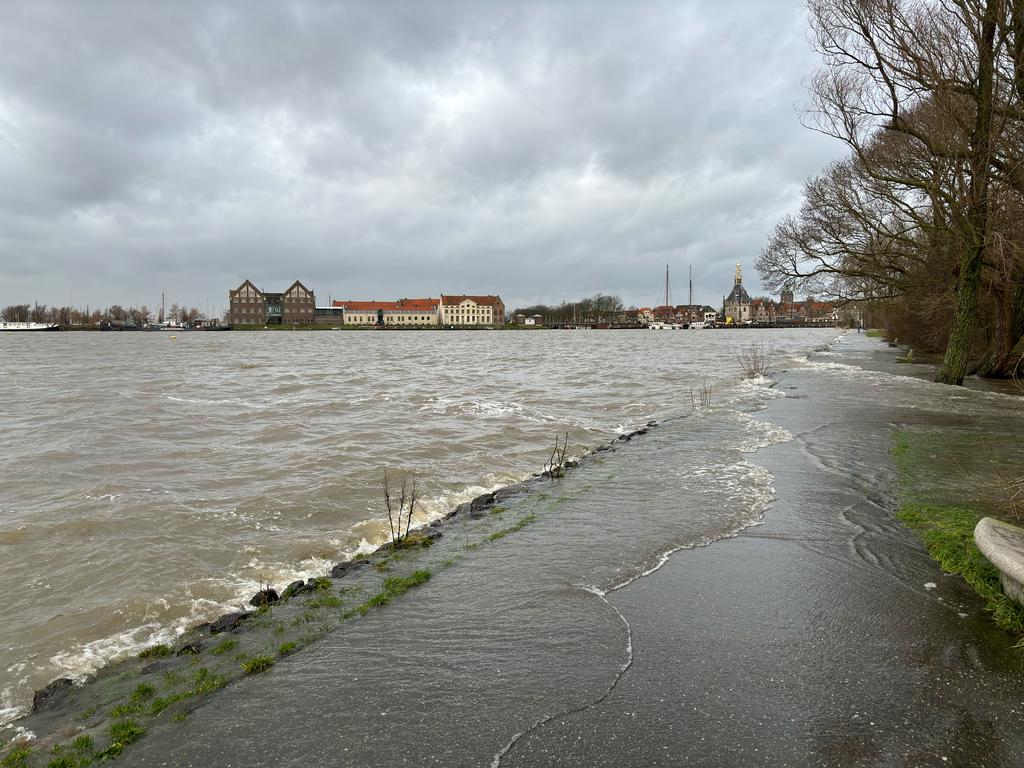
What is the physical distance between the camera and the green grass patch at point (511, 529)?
7504 mm

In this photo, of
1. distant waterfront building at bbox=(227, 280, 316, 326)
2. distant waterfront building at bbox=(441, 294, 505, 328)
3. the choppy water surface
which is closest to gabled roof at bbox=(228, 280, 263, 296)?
distant waterfront building at bbox=(227, 280, 316, 326)

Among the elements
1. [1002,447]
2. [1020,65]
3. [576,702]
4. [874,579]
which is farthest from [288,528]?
[1020,65]

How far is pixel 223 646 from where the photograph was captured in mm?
5074

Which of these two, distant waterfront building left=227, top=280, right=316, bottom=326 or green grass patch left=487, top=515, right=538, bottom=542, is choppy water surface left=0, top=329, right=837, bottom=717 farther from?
distant waterfront building left=227, top=280, right=316, bottom=326

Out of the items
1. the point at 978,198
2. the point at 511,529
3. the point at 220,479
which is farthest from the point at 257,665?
the point at 978,198

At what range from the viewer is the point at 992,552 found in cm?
486

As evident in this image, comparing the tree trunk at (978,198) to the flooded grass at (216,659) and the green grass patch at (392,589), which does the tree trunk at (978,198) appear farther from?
the flooded grass at (216,659)

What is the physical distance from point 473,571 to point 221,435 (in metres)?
12.7

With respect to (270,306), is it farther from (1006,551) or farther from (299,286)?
(1006,551)

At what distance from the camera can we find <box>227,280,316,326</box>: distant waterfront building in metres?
175

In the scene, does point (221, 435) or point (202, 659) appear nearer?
point (202, 659)

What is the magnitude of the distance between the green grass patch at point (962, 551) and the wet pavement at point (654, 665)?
6.0 inches

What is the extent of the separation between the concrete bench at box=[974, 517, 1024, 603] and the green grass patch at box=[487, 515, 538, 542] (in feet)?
15.9

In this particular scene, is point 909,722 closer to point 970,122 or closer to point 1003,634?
point 1003,634
